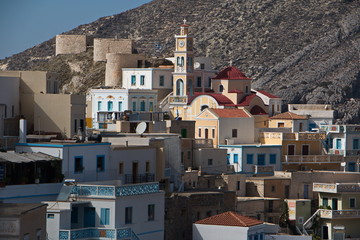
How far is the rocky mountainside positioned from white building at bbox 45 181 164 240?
177 feet

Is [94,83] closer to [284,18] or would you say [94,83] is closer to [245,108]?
[245,108]

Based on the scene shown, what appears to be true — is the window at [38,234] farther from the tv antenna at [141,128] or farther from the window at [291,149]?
the window at [291,149]

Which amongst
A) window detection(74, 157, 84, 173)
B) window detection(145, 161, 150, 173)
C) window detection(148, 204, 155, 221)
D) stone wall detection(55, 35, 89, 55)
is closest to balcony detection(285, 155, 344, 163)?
window detection(145, 161, 150, 173)

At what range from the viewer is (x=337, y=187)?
79250 millimetres

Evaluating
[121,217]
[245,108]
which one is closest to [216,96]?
[245,108]

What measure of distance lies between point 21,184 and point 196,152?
23499 mm

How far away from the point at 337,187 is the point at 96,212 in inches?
855

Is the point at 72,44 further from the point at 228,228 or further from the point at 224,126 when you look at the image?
the point at 228,228

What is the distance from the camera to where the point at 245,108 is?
328ft

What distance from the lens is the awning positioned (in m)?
60.5

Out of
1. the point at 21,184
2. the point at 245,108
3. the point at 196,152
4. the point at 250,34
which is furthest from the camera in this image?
the point at 250,34

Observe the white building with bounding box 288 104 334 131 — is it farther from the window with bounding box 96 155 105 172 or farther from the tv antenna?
the window with bounding box 96 155 105 172

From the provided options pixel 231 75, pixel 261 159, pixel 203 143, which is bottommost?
pixel 261 159

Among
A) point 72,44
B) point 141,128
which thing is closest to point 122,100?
point 141,128
